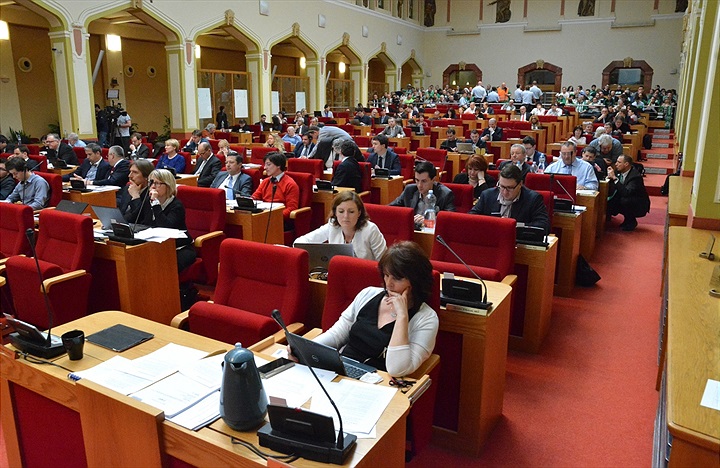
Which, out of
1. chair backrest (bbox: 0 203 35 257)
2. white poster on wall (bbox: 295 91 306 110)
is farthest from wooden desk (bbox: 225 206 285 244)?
white poster on wall (bbox: 295 91 306 110)

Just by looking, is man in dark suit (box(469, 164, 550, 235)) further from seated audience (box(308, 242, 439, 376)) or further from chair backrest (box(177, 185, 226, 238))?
chair backrest (box(177, 185, 226, 238))

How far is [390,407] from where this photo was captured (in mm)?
1878

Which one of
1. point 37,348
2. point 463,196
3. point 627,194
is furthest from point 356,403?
point 627,194

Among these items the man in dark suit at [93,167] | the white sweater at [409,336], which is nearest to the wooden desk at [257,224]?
the white sweater at [409,336]

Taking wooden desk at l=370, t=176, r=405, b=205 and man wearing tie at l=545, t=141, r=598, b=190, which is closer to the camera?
man wearing tie at l=545, t=141, r=598, b=190

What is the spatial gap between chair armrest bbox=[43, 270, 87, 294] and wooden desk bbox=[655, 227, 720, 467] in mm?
3473

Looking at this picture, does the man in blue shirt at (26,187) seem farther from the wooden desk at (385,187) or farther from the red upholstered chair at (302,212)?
the wooden desk at (385,187)

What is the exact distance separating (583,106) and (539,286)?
17065mm

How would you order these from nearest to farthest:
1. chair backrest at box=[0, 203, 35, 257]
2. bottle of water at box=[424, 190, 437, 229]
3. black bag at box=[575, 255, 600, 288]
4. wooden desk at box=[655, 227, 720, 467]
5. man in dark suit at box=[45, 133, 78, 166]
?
wooden desk at box=[655, 227, 720, 467] < chair backrest at box=[0, 203, 35, 257] < bottle of water at box=[424, 190, 437, 229] < black bag at box=[575, 255, 600, 288] < man in dark suit at box=[45, 133, 78, 166]

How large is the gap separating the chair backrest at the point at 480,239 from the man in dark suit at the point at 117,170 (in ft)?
15.7

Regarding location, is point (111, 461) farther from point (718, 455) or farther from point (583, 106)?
point (583, 106)

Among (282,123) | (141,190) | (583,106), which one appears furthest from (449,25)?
(141,190)

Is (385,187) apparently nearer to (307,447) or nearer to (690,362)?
(690,362)

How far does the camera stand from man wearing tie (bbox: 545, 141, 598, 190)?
21.2 ft
